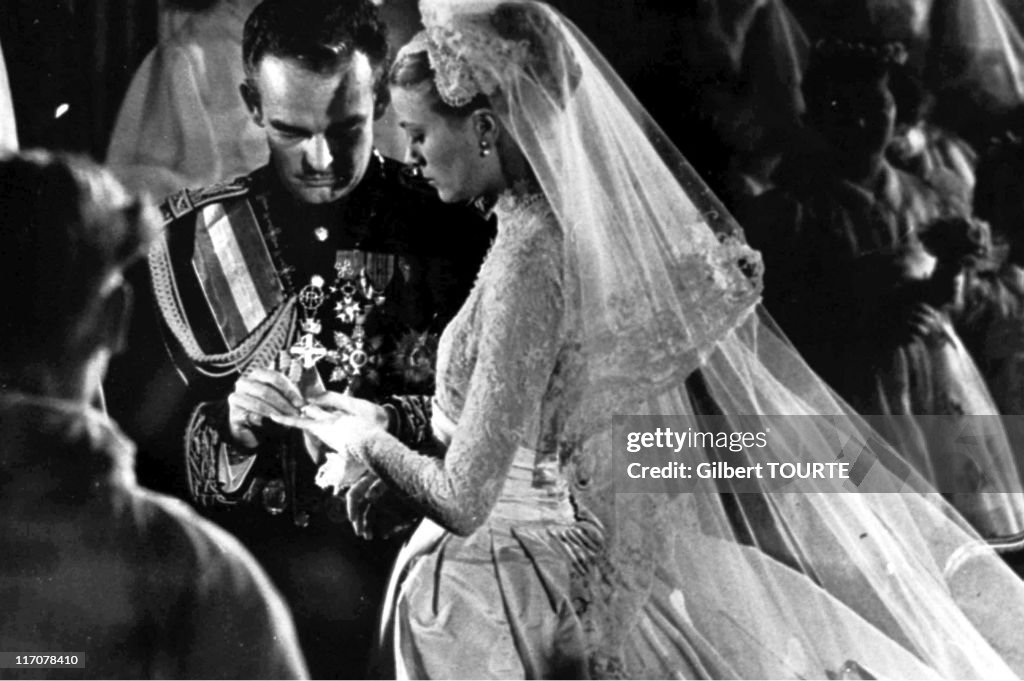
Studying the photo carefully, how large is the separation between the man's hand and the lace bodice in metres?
0.21

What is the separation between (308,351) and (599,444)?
23.7 inches

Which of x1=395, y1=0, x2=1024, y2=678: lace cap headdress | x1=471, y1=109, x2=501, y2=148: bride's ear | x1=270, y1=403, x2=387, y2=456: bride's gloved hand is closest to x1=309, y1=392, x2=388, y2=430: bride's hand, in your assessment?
x1=270, y1=403, x2=387, y2=456: bride's gloved hand

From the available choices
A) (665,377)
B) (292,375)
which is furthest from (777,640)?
(292,375)

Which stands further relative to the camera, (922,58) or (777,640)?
(922,58)

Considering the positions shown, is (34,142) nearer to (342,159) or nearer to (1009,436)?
(342,159)

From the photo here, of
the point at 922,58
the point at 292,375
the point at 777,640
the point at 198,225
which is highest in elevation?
the point at 922,58

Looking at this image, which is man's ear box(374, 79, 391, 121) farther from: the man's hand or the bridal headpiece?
the man's hand

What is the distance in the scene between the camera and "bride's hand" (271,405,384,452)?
2.26 m

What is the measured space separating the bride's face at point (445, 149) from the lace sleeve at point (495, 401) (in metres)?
0.17

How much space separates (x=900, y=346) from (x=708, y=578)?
63 cm

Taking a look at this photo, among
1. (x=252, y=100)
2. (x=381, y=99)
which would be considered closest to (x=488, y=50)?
(x=381, y=99)

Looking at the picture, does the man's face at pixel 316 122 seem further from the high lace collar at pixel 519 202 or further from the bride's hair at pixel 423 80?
the high lace collar at pixel 519 202

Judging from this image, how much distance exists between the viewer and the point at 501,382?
214cm

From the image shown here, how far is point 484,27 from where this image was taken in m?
2.18
